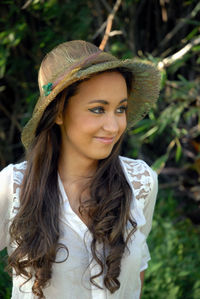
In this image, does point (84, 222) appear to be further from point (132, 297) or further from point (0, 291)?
point (0, 291)

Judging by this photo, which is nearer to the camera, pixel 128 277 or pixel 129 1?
pixel 128 277

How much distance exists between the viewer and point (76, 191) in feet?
6.75

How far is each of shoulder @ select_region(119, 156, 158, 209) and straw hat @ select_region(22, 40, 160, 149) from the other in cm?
38

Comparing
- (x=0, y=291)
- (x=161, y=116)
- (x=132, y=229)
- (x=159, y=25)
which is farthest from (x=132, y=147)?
(x=132, y=229)

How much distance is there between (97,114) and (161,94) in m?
2.27

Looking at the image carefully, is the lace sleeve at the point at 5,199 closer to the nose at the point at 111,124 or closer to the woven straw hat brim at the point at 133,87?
the woven straw hat brim at the point at 133,87

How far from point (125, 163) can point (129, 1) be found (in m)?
2.23

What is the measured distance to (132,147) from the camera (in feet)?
14.5

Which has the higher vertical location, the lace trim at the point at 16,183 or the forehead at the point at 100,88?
the forehead at the point at 100,88

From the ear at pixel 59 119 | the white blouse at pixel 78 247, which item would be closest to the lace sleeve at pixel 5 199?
the white blouse at pixel 78 247

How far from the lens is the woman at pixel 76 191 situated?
186 centimetres

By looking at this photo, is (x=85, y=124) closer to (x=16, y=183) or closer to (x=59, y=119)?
(x=59, y=119)

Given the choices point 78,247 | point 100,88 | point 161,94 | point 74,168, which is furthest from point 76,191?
point 161,94

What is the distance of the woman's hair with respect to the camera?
1.88 m
